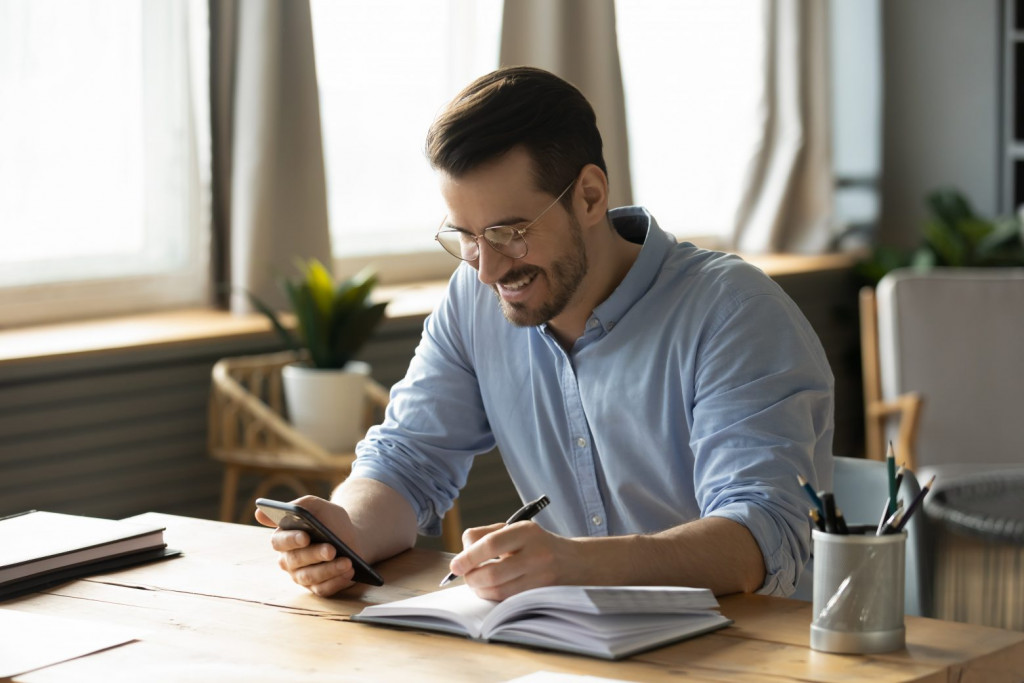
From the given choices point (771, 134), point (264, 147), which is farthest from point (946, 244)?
point (264, 147)

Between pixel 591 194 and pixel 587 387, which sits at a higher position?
pixel 591 194

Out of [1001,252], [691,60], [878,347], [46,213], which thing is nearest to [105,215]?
[46,213]

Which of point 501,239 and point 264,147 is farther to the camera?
point 264,147

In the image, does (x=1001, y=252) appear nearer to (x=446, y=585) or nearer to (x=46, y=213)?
(x=46, y=213)

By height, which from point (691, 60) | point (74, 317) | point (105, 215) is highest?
point (691, 60)

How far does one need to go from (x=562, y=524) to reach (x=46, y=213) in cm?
190

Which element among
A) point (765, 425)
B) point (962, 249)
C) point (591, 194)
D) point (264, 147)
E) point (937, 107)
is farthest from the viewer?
point (937, 107)

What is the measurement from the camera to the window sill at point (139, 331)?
2996mm

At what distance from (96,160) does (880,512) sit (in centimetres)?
227

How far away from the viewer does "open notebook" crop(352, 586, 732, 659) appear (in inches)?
Result: 52.9

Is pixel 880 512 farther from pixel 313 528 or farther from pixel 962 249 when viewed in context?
pixel 962 249

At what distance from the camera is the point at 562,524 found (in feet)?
6.59

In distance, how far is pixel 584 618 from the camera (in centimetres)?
136

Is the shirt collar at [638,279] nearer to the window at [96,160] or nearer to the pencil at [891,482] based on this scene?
the pencil at [891,482]
